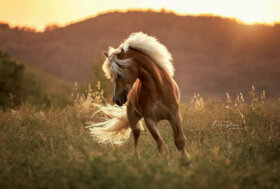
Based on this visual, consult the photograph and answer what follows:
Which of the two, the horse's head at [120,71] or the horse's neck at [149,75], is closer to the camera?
the horse's head at [120,71]

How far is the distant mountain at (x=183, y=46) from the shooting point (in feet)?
145

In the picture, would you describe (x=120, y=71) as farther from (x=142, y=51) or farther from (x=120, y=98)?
(x=142, y=51)

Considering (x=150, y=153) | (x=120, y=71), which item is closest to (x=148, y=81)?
(x=120, y=71)

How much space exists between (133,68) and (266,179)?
2.66 metres

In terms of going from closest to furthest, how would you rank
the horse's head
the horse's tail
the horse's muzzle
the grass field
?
the grass field → the horse's head → the horse's muzzle → the horse's tail

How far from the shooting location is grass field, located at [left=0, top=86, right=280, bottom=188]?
3652mm

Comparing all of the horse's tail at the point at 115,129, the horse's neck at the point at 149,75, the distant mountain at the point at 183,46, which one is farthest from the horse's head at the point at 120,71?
the distant mountain at the point at 183,46

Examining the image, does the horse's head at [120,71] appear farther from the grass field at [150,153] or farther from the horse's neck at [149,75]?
the grass field at [150,153]

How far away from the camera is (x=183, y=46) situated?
6069cm

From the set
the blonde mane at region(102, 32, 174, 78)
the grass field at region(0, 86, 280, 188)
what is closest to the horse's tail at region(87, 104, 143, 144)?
the grass field at region(0, 86, 280, 188)

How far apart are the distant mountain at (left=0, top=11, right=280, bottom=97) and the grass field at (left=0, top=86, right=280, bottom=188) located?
91.0ft

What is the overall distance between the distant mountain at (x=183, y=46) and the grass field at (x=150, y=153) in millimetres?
27725

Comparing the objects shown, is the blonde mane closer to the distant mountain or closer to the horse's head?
the horse's head

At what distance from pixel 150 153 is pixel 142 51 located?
1.97 m
